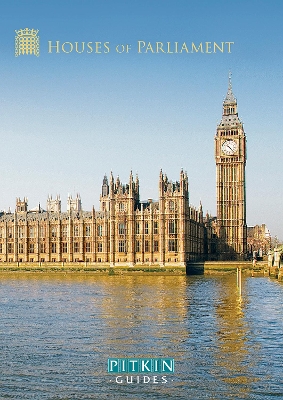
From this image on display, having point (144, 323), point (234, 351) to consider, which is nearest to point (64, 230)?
point (144, 323)

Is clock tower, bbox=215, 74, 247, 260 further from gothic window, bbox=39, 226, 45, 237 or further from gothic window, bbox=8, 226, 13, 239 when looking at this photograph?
gothic window, bbox=8, 226, 13, 239

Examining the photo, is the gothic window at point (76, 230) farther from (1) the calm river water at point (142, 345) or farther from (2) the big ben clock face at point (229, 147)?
(1) the calm river water at point (142, 345)

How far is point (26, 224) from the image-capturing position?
146625 millimetres

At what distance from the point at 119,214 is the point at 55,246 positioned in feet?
64.9

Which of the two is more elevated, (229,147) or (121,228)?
(229,147)

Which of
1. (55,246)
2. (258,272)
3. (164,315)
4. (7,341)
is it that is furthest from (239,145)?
(7,341)

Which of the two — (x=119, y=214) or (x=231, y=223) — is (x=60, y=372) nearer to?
(x=119, y=214)

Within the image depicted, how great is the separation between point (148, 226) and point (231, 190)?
34318 mm

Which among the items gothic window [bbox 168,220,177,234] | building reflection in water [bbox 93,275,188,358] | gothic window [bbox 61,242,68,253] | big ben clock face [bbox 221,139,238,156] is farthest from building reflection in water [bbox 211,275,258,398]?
big ben clock face [bbox 221,139,238,156]

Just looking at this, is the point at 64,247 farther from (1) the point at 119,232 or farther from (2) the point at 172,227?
(2) the point at 172,227

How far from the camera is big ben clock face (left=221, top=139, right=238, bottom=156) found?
158 metres

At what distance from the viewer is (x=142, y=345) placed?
122ft

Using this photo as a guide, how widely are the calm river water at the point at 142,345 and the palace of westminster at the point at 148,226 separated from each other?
211 feet

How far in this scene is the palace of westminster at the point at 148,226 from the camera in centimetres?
12946
